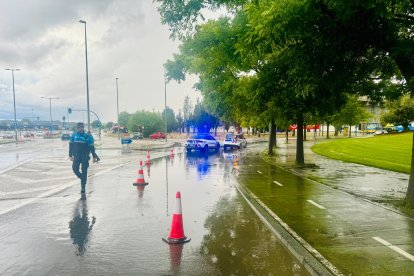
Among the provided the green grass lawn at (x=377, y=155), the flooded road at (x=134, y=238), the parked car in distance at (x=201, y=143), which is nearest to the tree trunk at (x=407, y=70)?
the flooded road at (x=134, y=238)

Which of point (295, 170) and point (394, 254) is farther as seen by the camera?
point (295, 170)

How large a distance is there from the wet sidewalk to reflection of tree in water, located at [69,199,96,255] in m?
3.59

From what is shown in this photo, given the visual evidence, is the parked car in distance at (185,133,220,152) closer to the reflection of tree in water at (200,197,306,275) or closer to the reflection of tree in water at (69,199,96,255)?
the reflection of tree in water at (69,199,96,255)

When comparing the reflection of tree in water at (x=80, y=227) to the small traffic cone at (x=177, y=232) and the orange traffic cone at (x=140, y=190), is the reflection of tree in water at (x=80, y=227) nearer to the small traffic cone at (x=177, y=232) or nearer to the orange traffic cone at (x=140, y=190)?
the small traffic cone at (x=177, y=232)

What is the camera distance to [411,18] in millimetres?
9055

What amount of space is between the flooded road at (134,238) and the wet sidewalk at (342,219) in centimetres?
54

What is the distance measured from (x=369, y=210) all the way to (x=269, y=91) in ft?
12.9

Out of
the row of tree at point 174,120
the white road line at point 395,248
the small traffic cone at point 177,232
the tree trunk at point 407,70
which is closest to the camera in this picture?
the white road line at point 395,248

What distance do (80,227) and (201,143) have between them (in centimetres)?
2712

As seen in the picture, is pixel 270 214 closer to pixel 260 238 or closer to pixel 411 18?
pixel 260 238

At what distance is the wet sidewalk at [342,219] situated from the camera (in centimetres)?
574

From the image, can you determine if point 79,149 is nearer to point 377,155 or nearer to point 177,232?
point 177,232

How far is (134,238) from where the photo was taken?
703 cm

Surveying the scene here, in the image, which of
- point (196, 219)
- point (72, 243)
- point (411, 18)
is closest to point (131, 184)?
point (196, 219)
